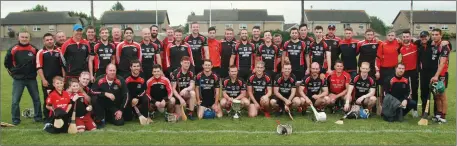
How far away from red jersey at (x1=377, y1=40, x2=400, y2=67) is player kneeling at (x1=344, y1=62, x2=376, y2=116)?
0.55 metres

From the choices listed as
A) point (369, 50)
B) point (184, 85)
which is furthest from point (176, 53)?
point (369, 50)

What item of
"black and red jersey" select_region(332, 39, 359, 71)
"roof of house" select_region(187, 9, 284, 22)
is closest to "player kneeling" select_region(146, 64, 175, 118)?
"black and red jersey" select_region(332, 39, 359, 71)

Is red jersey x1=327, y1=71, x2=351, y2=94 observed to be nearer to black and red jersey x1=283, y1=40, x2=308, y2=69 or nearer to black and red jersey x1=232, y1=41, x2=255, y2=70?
black and red jersey x1=283, y1=40, x2=308, y2=69

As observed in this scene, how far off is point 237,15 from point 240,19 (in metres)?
0.99

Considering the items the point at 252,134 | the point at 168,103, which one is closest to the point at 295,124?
the point at 252,134

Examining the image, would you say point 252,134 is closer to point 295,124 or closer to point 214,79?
point 295,124

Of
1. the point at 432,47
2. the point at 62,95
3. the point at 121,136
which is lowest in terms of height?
the point at 121,136

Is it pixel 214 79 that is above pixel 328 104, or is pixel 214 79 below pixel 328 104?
above

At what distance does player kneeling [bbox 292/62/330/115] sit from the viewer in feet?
23.9

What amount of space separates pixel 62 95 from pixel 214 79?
267 centimetres

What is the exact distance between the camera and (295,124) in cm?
648

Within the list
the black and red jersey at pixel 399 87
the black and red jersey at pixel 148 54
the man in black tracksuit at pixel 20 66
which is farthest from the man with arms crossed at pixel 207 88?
the black and red jersey at pixel 399 87

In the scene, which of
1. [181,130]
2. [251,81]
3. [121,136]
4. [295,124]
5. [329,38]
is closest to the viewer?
[121,136]

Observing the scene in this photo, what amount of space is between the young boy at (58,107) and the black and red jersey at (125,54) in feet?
4.39
